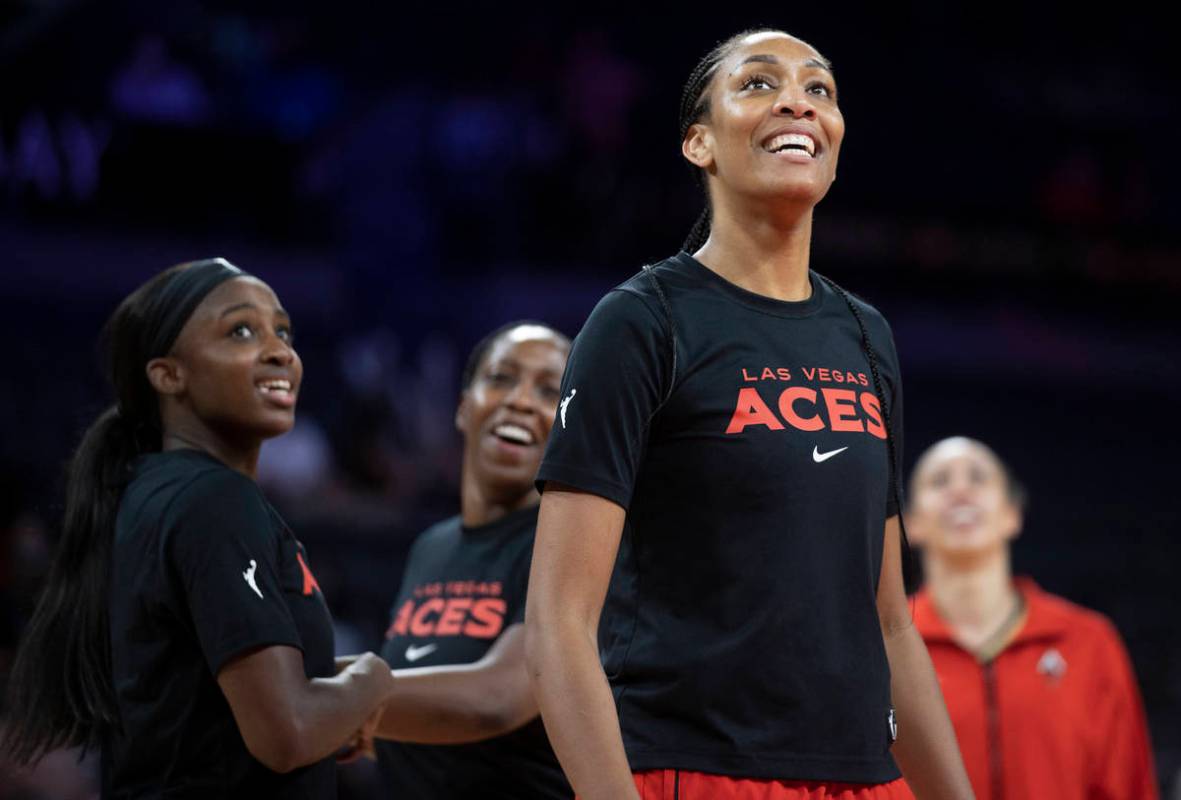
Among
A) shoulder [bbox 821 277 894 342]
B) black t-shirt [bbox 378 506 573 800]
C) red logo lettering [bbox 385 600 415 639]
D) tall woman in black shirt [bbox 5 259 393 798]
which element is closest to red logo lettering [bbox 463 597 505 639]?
black t-shirt [bbox 378 506 573 800]

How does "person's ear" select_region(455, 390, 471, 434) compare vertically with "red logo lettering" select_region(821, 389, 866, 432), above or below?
above

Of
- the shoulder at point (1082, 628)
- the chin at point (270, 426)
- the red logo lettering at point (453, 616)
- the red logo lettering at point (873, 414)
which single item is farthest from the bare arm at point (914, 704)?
the shoulder at point (1082, 628)

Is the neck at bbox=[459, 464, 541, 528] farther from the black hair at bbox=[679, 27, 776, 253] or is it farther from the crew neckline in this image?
the crew neckline

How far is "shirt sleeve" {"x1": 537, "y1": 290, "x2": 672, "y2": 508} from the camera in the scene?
203 cm

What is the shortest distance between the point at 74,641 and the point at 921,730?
4.82 ft

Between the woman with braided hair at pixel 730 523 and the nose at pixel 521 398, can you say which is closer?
the woman with braided hair at pixel 730 523

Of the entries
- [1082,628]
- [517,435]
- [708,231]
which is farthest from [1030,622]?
[708,231]

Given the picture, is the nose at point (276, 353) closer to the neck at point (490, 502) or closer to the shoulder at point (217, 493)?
the shoulder at point (217, 493)

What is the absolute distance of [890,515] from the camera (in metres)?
2.41

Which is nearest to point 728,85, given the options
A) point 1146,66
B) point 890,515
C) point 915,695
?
point 890,515

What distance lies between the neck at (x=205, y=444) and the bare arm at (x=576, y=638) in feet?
3.00

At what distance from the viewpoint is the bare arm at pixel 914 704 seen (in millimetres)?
2328

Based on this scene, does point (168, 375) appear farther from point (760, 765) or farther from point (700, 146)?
point (760, 765)

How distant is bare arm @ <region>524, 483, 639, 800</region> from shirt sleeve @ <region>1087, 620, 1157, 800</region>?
2.93 metres
